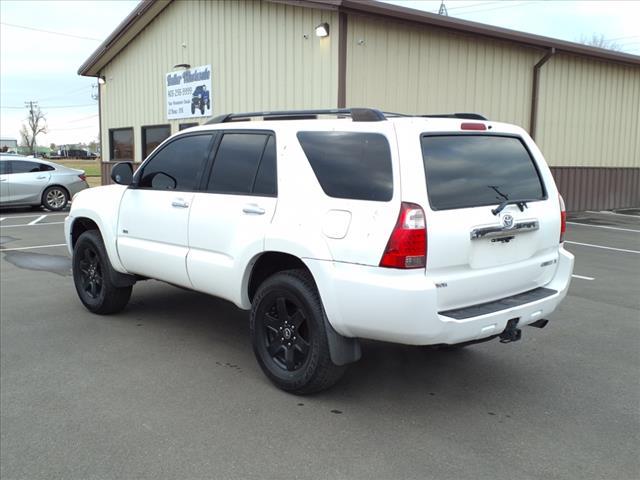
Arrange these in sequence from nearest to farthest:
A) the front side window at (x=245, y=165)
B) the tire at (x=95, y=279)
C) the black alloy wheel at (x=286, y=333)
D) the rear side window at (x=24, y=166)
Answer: the black alloy wheel at (x=286, y=333)
the front side window at (x=245, y=165)
the tire at (x=95, y=279)
the rear side window at (x=24, y=166)

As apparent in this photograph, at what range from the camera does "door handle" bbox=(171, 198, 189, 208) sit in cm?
473

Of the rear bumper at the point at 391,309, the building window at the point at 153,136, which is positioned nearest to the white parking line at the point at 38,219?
the building window at the point at 153,136

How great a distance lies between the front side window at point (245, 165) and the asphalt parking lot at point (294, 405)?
1378 mm

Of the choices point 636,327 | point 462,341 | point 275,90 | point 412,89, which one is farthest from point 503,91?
point 462,341

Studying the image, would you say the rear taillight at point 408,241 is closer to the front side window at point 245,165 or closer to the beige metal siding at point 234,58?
the front side window at point 245,165

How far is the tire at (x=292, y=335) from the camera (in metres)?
3.74

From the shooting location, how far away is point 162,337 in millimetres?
5246

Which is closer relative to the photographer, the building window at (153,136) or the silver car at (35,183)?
the silver car at (35,183)

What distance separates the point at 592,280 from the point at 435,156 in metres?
5.23

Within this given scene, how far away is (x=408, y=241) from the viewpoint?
3.29m

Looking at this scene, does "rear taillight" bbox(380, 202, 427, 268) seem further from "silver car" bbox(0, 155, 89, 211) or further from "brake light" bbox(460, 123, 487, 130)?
"silver car" bbox(0, 155, 89, 211)

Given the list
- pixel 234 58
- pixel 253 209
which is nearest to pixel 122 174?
pixel 253 209

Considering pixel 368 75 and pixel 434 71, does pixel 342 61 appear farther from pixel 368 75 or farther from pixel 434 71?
pixel 434 71

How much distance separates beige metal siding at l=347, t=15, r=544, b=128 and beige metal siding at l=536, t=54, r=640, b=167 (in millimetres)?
973
